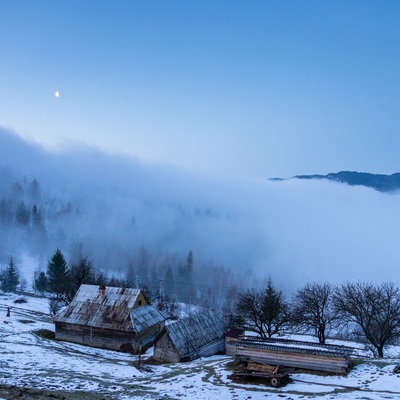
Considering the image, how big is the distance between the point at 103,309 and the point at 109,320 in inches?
91.7

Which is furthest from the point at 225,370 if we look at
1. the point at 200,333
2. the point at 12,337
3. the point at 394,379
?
the point at 12,337

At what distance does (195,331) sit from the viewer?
44.5 metres

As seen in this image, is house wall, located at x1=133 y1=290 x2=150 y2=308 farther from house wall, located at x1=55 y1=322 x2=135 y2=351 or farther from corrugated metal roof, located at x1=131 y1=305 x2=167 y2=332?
house wall, located at x1=55 y1=322 x2=135 y2=351

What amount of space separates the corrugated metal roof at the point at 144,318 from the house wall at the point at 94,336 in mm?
1434

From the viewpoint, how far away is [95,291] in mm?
51250

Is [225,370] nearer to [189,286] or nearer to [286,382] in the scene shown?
[286,382]

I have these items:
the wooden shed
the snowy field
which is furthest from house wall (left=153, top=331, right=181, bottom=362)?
the snowy field

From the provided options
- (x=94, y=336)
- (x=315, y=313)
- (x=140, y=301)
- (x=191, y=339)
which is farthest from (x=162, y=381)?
(x=315, y=313)

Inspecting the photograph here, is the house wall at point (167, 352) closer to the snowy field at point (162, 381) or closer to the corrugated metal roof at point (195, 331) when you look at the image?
the corrugated metal roof at point (195, 331)

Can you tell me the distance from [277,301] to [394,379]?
2969 centimetres

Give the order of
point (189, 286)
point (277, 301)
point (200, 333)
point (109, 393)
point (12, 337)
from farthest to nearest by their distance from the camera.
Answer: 1. point (189, 286)
2. point (277, 301)
3. point (200, 333)
4. point (12, 337)
5. point (109, 393)

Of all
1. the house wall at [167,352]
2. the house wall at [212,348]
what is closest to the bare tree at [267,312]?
the house wall at [212,348]

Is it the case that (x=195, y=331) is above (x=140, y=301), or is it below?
below

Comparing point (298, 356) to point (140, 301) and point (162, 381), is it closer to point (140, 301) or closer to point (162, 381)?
point (162, 381)
